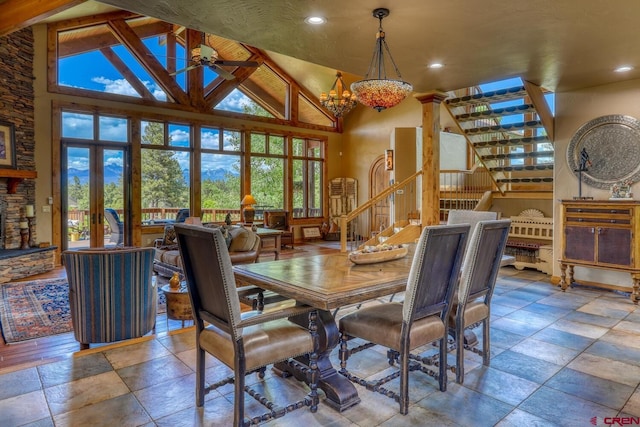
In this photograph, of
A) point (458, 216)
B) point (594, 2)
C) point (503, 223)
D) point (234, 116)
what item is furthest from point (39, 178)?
point (594, 2)

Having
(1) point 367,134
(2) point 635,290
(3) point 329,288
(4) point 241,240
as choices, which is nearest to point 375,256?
(3) point 329,288

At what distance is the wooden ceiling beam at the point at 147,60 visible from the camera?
26.8ft

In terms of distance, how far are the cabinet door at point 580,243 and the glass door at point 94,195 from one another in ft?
25.7

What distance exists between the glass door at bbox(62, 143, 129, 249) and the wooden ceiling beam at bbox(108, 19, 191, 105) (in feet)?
5.56

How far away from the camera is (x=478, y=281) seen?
271 cm

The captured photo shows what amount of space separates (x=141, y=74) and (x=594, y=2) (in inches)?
326

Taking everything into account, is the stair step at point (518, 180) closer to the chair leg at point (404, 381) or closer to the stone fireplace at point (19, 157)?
Answer: the chair leg at point (404, 381)

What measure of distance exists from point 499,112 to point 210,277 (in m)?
5.00

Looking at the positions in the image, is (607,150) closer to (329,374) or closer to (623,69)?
(623,69)

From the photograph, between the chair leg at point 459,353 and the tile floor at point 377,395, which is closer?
the tile floor at point 377,395

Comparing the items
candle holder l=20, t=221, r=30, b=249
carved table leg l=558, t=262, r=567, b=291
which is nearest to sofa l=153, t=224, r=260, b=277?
candle holder l=20, t=221, r=30, b=249

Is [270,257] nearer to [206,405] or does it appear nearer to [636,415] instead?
[206,405]

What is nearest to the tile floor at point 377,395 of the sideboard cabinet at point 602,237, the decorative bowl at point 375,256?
the decorative bowl at point 375,256

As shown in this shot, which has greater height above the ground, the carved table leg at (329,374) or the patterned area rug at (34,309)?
the carved table leg at (329,374)
